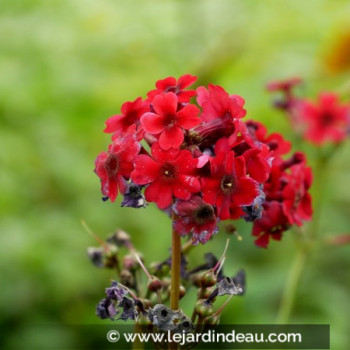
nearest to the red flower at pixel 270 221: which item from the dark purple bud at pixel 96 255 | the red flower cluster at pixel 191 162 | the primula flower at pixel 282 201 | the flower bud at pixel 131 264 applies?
the primula flower at pixel 282 201

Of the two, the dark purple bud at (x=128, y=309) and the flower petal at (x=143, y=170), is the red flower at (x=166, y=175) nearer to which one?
the flower petal at (x=143, y=170)

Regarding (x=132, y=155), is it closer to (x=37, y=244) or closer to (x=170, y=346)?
(x=170, y=346)

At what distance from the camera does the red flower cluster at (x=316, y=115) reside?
3.30 metres

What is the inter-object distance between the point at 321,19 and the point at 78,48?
1748 mm

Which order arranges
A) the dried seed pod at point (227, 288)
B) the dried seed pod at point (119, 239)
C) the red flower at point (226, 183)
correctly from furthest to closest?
the dried seed pod at point (119, 239)
the dried seed pod at point (227, 288)
the red flower at point (226, 183)

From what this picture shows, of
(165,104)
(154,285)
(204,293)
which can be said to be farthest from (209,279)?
(165,104)

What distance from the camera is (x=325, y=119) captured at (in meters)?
3.43

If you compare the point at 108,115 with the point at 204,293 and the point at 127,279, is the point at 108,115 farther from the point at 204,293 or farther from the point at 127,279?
the point at 204,293

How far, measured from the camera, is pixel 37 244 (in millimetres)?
3541

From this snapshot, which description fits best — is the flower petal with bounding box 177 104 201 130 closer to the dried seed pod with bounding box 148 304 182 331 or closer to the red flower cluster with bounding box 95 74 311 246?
the red flower cluster with bounding box 95 74 311 246

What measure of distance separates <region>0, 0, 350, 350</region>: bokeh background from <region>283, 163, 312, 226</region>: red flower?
1473 millimetres

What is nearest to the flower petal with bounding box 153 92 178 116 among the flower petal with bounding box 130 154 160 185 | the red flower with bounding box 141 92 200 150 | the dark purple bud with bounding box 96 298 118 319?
the red flower with bounding box 141 92 200 150

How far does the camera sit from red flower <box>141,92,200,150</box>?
1558 millimetres

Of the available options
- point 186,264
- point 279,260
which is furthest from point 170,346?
point 279,260
